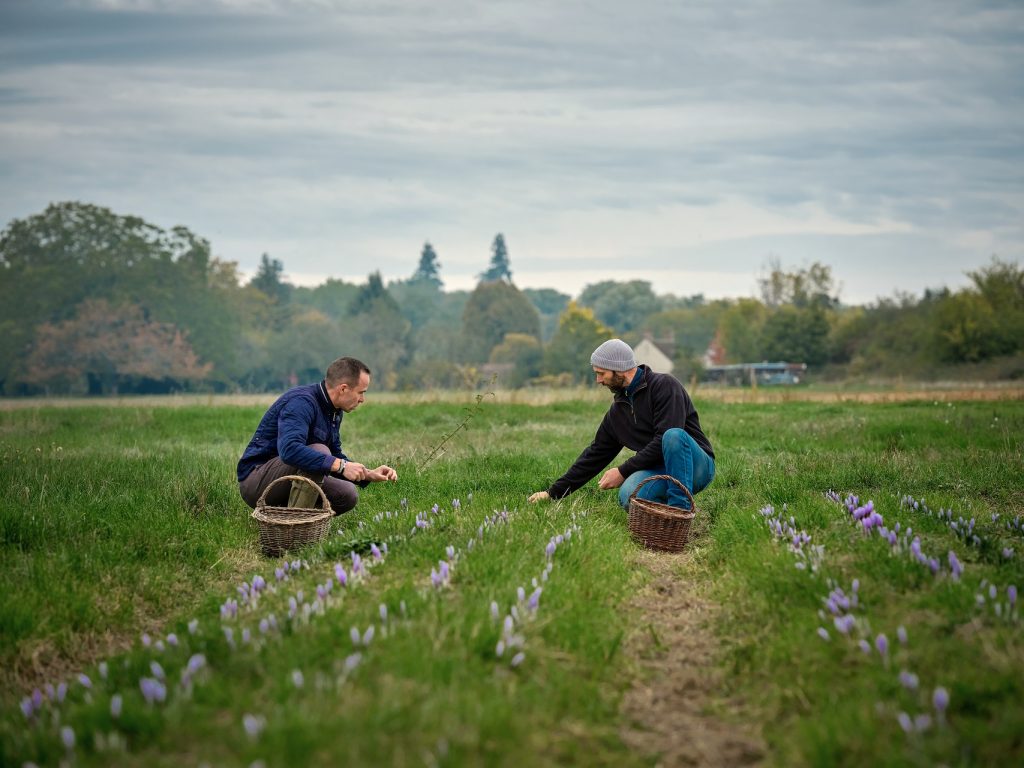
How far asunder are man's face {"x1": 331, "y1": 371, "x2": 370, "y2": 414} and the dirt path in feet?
10.7

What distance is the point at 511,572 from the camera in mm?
5812

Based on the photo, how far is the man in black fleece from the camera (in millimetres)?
8289

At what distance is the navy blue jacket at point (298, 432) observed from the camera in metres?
7.73

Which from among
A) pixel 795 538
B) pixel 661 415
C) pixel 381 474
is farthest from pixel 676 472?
pixel 381 474

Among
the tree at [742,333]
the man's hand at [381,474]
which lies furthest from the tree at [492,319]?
the man's hand at [381,474]

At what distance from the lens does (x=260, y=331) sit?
338 ft

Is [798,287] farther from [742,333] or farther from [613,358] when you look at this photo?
[613,358]

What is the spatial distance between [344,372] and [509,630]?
4.00m

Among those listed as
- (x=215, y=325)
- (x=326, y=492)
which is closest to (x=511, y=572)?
(x=326, y=492)

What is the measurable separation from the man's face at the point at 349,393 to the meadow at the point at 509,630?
1.19 m

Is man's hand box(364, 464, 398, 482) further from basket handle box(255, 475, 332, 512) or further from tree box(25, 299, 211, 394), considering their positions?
tree box(25, 299, 211, 394)

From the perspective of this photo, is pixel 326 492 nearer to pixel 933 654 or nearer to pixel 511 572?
pixel 511 572

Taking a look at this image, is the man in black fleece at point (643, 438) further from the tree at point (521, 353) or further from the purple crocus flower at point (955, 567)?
the tree at point (521, 353)

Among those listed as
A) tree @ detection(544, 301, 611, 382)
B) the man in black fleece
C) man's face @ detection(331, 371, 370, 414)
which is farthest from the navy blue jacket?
tree @ detection(544, 301, 611, 382)
